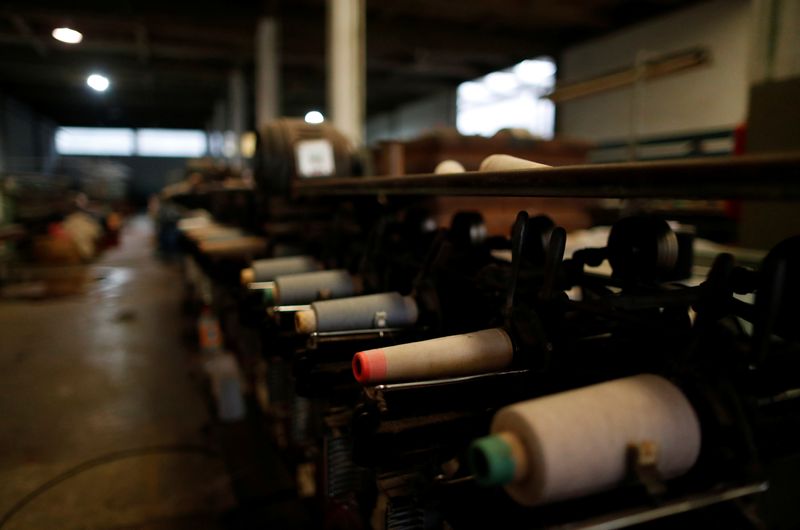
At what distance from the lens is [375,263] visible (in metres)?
1.11

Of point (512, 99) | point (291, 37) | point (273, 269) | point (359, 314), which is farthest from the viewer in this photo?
point (512, 99)

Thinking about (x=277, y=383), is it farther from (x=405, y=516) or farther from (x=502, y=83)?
(x=502, y=83)

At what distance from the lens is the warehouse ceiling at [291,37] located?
6.24 meters

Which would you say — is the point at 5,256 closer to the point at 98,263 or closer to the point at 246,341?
the point at 98,263

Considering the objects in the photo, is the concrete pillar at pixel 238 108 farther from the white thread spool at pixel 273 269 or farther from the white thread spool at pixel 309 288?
the white thread spool at pixel 309 288

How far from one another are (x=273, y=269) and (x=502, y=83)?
28.4ft

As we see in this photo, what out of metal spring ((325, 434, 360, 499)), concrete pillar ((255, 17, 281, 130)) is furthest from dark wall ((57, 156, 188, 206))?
metal spring ((325, 434, 360, 499))

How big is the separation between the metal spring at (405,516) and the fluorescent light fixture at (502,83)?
8597mm

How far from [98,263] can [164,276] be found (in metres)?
1.81

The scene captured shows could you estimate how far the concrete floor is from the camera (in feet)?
6.29

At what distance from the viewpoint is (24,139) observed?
1513 cm

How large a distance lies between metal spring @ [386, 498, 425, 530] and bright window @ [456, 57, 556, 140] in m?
6.71

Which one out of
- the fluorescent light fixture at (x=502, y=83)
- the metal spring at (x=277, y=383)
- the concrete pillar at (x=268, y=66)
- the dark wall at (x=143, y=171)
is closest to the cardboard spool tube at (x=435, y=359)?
the metal spring at (x=277, y=383)

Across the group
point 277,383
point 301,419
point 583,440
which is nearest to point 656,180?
point 583,440
